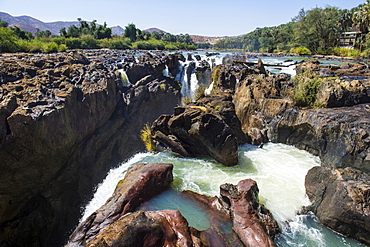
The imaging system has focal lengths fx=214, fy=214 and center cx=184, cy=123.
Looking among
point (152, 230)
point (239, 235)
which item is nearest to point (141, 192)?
point (152, 230)

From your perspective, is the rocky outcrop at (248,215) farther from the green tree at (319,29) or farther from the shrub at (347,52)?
the green tree at (319,29)

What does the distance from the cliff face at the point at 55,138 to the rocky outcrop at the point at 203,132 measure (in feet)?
25.4

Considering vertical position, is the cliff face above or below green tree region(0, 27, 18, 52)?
below

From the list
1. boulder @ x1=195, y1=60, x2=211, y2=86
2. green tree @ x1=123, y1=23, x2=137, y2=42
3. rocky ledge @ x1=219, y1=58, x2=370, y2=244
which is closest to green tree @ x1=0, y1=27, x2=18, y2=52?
boulder @ x1=195, y1=60, x2=211, y2=86

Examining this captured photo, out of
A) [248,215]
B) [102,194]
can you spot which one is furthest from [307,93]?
[102,194]

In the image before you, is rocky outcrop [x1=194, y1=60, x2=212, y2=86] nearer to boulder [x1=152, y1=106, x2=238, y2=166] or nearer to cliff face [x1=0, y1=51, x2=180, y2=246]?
cliff face [x1=0, y1=51, x2=180, y2=246]

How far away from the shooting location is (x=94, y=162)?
67.6 ft

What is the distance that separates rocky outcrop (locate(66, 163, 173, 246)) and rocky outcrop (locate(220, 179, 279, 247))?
2785 millimetres

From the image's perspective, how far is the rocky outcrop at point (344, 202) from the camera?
686 centimetres

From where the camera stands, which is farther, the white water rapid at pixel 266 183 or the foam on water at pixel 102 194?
the foam on water at pixel 102 194

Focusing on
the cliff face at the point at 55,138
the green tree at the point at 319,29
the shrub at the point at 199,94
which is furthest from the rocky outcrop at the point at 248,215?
the green tree at the point at 319,29

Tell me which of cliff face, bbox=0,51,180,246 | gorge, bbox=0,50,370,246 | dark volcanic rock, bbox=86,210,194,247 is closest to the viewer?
dark volcanic rock, bbox=86,210,194,247

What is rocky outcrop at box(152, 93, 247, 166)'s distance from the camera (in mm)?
11938

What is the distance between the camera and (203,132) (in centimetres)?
1222
